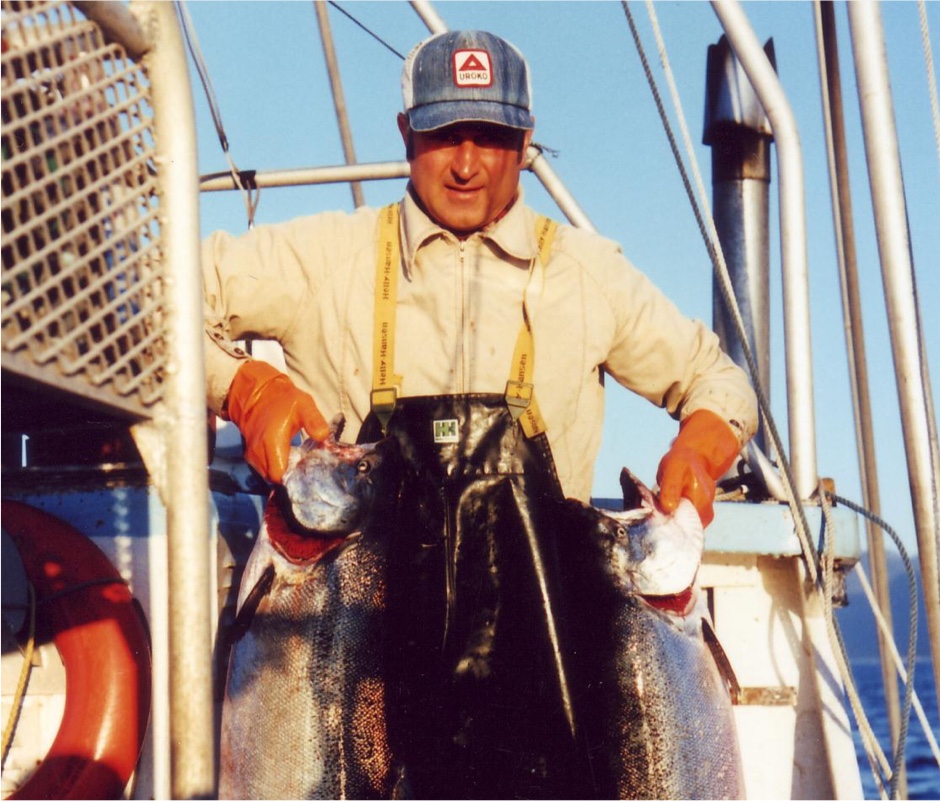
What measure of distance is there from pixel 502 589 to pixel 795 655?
146 centimetres

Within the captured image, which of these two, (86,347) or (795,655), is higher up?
(86,347)

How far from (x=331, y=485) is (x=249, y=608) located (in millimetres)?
396

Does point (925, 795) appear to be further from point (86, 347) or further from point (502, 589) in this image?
point (86, 347)

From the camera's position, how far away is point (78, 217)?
1.67 m

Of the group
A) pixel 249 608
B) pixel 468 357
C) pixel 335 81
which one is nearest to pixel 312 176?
pixel 335 81

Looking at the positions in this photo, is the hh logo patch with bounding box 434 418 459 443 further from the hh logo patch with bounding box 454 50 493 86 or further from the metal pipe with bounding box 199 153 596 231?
the metal pipe with bounding box 199 153 596 231

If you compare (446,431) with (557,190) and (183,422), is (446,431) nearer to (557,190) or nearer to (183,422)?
(183,422)

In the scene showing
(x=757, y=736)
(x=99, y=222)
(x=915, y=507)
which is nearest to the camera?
(x=99, y=222)

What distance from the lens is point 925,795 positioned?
81.2 feet

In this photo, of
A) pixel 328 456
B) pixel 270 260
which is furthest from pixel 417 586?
pixel 270 260

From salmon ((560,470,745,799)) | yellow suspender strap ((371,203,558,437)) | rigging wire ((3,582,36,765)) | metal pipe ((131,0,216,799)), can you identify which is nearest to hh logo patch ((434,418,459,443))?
yellow suspender strap ((371,203,558,437))

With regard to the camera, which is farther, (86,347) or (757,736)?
(757,736)

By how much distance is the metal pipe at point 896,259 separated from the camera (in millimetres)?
3449

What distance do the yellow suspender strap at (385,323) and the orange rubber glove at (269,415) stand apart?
27 cm
